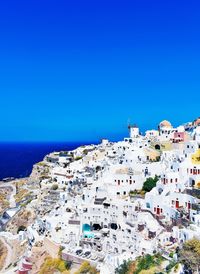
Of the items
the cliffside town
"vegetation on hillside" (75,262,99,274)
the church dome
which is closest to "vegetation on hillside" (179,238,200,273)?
the cliffside town

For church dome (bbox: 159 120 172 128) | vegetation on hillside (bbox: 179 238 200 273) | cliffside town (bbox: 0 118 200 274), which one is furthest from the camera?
church dome (bbox: 159 120 172 128)

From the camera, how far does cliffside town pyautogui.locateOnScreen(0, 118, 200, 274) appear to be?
134ft

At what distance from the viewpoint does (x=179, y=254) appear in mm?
35906

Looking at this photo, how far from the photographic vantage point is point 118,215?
46.4 meters

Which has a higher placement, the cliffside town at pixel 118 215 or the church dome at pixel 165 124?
the church dome at pixel 165 124

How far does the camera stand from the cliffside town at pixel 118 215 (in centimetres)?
4097

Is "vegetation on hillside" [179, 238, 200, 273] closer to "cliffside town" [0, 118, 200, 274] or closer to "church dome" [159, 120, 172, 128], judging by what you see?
"cliffside town" [0, 118, 200, 274]

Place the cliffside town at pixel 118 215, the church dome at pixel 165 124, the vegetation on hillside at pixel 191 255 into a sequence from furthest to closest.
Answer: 1. the church dome at pixel 165 124
2. the cliffside town at pixel 118 215
3. the vegetation on hillside at pixel 191 255

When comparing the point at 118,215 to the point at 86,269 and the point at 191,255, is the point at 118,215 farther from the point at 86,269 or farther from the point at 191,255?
the point at 191,255

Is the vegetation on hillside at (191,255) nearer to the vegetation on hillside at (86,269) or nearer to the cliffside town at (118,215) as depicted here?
the cliffside town at (118,215)

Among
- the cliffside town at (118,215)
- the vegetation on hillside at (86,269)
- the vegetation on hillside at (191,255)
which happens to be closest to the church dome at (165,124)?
the cliffside town at (118,215)

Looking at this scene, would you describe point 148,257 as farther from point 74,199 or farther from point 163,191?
point 74,199

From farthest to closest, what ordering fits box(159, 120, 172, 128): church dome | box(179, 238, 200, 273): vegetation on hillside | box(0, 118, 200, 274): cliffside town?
1. box(159, 120, 172, 128): church dome
2. box(0, 118, 200, 274): cliffside town
3. box(179, 238, 200, 273): vegetation on hillside

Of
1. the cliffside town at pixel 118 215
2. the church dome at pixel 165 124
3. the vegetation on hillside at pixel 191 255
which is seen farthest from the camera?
the church dome at pixel 165 124
